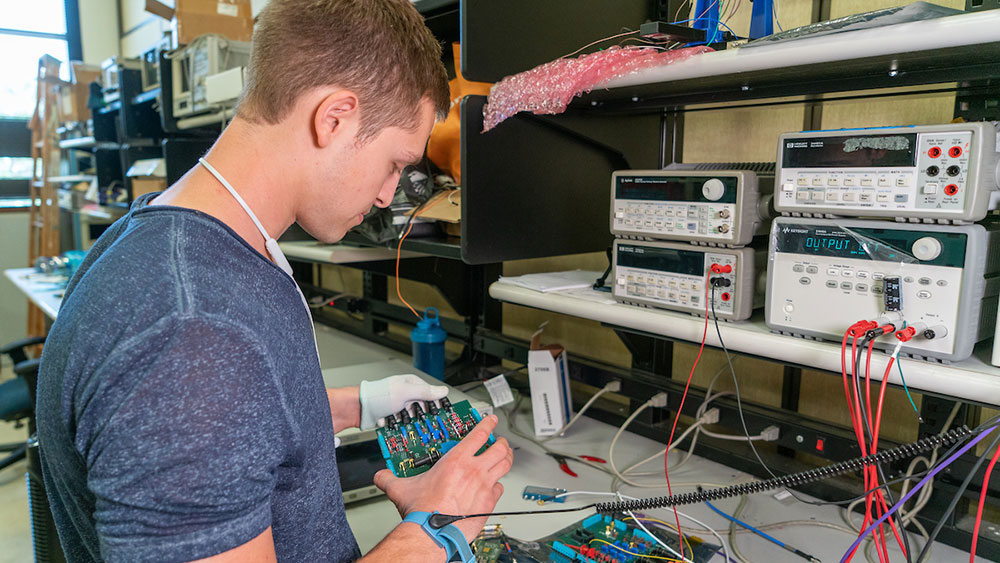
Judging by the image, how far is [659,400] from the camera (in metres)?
1.33

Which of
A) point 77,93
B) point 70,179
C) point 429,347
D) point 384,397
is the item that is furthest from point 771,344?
point 77,93

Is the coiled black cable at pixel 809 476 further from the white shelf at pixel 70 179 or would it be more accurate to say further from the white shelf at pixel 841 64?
the white shelf at pixel 70 179

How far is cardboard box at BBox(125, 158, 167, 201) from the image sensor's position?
2654 millimetres

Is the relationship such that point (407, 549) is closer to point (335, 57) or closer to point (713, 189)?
point (335, 57)

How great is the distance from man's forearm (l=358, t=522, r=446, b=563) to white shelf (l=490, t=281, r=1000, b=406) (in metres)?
0.49

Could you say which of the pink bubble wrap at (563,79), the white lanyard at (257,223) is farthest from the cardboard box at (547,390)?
the white lanyard at (257,223)

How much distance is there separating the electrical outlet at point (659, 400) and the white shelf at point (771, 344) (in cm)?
31

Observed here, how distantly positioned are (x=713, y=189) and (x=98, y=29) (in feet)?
19.8

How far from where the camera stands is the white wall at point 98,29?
520 cm

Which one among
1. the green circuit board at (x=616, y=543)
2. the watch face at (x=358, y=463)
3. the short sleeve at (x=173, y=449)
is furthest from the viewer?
the watch face at (x=358, y=463)

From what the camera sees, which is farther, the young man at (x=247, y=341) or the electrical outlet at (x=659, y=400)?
the electrical outlet at (x=659, y=400)

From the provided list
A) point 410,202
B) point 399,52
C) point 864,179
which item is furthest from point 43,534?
point 864,179

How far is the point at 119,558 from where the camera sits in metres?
0.50

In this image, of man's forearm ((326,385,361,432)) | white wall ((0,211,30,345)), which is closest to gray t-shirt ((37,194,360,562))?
man's forearm ((326,385,361,432))
